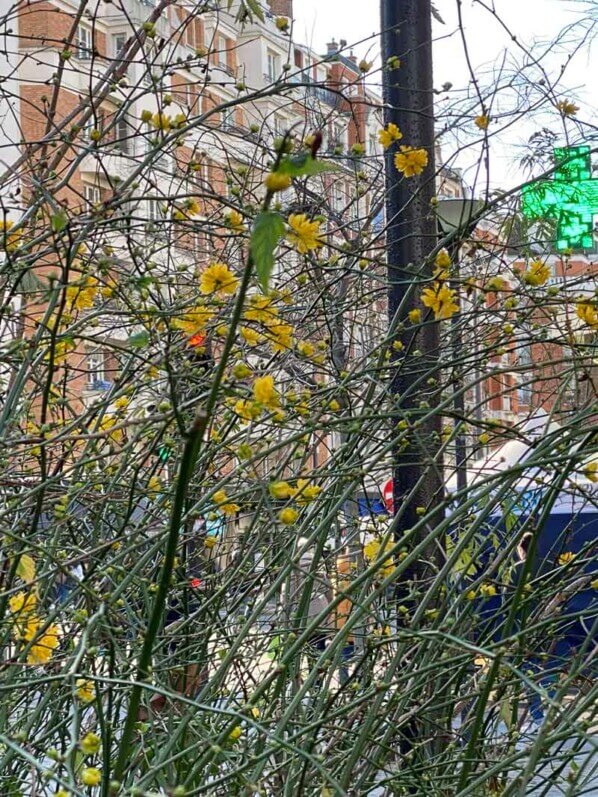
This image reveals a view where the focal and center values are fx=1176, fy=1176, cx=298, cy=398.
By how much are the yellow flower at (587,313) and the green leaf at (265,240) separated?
93cm

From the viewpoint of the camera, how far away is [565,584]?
1.99 metres

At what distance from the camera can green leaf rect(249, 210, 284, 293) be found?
974 millimetres

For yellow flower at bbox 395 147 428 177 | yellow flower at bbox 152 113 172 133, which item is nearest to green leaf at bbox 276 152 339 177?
yellow flower at bbox 152 113 172 133

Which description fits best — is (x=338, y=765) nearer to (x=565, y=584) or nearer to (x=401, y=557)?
(x=565, y=584)

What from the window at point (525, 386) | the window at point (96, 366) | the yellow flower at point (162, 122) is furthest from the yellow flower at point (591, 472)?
the window at point (96, 366)

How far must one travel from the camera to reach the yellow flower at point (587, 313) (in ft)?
5.94

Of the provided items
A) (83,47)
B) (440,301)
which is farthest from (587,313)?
(83,47)

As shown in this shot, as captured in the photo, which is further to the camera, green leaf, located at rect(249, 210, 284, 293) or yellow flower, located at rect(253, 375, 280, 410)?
yellow flower, located at rect(253, 375, 280, 410)

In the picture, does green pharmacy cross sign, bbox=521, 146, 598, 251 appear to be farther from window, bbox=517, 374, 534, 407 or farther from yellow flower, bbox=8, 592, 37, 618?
yellow flower, bbox=8, 592, 37, 618

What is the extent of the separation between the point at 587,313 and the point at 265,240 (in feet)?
3.17

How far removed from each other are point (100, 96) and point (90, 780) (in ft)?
5.47

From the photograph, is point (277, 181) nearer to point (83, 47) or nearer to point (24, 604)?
point (24, 604)

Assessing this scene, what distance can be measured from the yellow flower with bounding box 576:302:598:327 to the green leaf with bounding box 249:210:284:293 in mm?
932

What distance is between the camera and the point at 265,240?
0.98 metres
